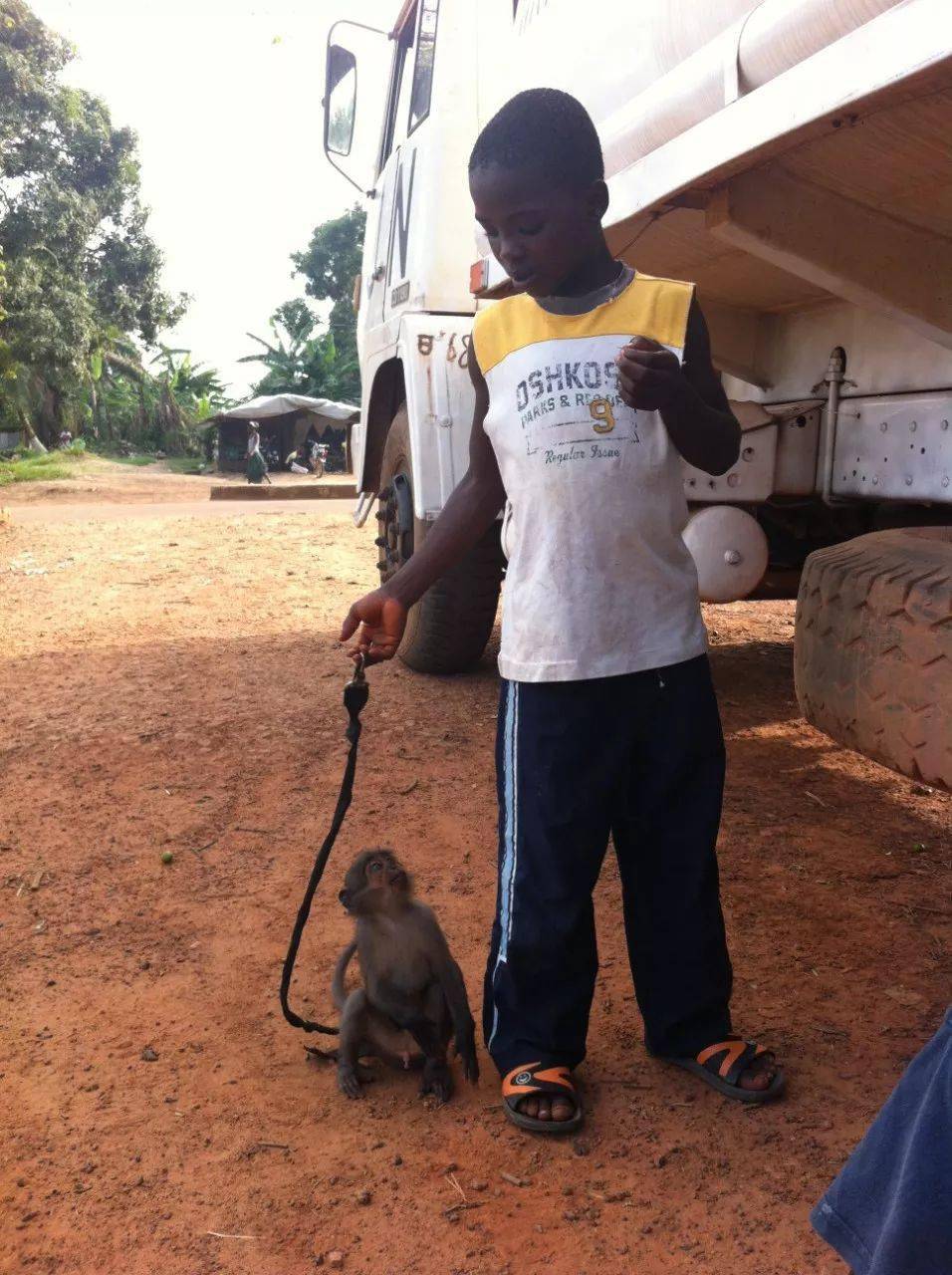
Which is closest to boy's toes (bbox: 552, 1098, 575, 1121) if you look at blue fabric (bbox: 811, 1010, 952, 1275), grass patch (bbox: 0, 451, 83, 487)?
blue fabric (bbox: 811, 1010, 952, 1275)

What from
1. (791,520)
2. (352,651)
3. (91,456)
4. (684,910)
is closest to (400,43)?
(791,520)

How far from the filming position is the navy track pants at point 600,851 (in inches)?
82.4

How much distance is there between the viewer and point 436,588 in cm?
493

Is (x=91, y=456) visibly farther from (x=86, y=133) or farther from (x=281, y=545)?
(x=281, y=545)

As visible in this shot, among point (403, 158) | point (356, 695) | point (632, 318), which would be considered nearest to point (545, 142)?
point (632, 318)

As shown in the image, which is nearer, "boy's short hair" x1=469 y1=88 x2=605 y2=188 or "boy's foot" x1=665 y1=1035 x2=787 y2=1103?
"boy's short hair" x1=469 y1=88 x2=605 y2=188

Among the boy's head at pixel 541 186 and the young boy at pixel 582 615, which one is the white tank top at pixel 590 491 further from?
the boy's head at pixel 541 186

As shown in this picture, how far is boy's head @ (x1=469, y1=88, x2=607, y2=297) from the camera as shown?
1930 millimetres

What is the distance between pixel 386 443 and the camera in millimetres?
5336

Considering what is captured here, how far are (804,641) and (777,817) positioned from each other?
149 cm

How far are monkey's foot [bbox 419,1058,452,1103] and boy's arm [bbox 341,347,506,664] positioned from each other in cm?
83

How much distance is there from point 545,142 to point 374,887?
1463 mm

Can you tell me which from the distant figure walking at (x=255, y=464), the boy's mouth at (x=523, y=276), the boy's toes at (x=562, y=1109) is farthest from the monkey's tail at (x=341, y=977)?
the distant figure walking at (x=255, y=464)

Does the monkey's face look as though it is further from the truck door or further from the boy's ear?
the truck door
